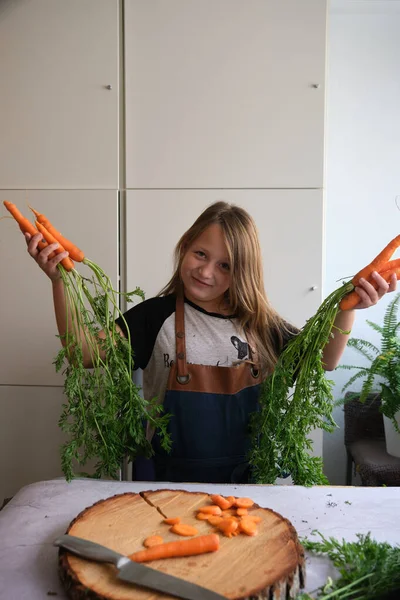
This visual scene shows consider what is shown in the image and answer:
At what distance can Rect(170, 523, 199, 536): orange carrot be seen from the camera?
3.20 ft

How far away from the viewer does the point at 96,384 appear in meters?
1.40

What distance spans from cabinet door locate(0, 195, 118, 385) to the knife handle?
140 centimetres

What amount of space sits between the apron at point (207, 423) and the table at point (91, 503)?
26 cm

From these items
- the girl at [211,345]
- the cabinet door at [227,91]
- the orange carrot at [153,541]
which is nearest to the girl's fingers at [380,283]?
the girl at [211,345]

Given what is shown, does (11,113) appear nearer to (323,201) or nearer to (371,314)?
(323,201)

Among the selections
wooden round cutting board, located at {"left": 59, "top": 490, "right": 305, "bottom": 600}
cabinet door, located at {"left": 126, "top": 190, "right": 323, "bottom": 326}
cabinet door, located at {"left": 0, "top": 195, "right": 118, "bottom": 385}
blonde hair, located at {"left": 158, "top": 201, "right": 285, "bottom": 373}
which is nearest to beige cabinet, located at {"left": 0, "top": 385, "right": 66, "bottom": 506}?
cabinet door, located at {"left": 0, "top": 195, "right": 118, "bottom": 385}

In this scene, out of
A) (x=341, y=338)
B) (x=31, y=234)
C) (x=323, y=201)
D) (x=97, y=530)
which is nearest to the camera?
(x=97, y=530)

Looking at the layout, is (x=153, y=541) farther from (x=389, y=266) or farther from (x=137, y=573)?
(x=389, y=266)

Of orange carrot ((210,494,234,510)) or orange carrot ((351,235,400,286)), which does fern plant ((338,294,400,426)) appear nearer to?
orange carrot ((351,235,400,286))

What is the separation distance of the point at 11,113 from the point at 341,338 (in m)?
1.64

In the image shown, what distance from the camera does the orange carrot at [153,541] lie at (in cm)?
94

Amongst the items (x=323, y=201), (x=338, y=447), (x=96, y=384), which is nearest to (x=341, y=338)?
(x=96, y=384)

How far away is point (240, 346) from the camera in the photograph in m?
1.69

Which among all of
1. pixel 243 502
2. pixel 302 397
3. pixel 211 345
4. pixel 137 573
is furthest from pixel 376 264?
pixel 137 573
